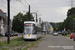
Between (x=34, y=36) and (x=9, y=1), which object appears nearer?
(x=9, y=1)

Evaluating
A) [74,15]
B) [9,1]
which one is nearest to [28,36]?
[9,1]

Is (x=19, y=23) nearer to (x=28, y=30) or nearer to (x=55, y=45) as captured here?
(x=28, y=30)

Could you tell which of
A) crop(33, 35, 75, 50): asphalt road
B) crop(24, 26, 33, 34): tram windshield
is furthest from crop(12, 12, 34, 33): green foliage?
crop(33, 35, 75, 50): asphalt road

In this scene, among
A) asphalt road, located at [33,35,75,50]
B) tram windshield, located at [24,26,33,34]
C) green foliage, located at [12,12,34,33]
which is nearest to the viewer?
asphalt road, located at [33,35,75,50]

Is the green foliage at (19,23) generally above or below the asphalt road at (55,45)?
above

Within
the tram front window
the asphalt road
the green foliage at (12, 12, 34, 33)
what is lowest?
the asphalt road

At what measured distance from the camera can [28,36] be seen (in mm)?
29453

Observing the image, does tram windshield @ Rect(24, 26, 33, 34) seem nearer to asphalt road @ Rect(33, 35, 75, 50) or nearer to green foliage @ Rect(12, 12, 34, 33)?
asphalt road @ Rect(33, 35, 75, 50)

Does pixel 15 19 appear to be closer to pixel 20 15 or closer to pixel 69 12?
pixel 20 15

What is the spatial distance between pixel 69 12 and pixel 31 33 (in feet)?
237

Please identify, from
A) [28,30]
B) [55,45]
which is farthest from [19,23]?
[55,45]

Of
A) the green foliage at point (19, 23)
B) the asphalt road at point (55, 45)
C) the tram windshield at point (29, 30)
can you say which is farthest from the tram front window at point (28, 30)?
the green foliage at point (19, 23)

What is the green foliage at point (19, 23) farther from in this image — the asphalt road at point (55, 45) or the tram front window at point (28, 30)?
the asphalt road at point (55, 45)

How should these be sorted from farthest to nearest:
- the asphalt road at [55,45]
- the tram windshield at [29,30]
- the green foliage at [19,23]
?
the green foliage at [19,23], the tram windshield at [29,30], the asphalt road at [55,45]
